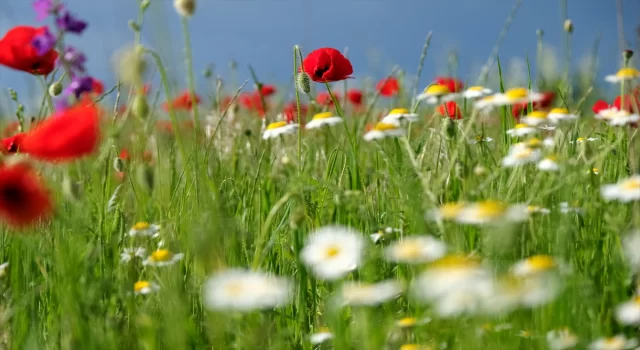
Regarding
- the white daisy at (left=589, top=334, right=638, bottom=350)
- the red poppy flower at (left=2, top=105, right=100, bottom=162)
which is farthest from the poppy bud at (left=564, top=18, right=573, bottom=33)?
the red poppy flower at (left=2, top=105, right=100, bottom=162)

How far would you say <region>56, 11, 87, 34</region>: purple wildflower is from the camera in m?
1.66

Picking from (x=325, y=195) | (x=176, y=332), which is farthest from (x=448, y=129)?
(x=176, y=332)

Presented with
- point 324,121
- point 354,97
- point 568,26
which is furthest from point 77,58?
point 354,97

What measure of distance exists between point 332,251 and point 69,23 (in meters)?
1.12

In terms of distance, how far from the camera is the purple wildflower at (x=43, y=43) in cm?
158

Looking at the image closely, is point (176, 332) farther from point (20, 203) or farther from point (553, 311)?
point (553, 311)

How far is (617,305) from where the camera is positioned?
1.00 m

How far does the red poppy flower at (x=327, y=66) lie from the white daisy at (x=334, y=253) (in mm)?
907

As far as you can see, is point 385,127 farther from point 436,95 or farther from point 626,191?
point 626,191

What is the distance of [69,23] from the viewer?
168 centimetres

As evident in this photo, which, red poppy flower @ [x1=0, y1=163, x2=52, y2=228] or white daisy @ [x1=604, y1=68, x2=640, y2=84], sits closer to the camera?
red poppy flower @ [x1=0, y1=163, x2=52, y2=228]

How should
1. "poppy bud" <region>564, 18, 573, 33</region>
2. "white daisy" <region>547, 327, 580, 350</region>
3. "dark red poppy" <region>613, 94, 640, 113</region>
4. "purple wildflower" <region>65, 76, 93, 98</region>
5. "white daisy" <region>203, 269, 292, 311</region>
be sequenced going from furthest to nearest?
"poppy bud" <region>564, 18, 573, 33</region> < "purple wildflower" <region>65, 76, 93, 98</region> < "dark red poppy" <region>613, 94, 640, 113</region> < "white daisy" <region>547, 327, 580, 350</region> < "white daisy" <region>203, 269, 292, 311</region>

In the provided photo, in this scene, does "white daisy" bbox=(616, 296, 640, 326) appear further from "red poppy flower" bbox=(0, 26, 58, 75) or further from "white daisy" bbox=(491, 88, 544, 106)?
"red poppy flower" bbox=(0, 26, 58, 75)

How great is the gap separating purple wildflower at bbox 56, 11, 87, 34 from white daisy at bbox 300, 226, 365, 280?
3.45ft
